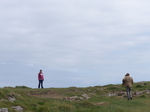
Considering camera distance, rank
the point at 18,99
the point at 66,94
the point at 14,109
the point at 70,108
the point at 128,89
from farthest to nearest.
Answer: the point at 66,94 → the point at 128,89 → the point at 18,99 → the point at 70,108 → the point at 14,109

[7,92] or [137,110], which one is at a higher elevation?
[7,92]

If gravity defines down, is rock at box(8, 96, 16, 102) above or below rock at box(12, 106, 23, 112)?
above

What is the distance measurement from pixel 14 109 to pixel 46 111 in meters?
1.60

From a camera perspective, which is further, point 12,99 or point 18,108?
point 12,99

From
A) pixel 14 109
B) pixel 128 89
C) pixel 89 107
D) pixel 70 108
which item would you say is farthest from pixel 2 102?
pixel 128 89

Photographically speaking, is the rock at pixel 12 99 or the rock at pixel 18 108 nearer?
the rock at pixel 18 108

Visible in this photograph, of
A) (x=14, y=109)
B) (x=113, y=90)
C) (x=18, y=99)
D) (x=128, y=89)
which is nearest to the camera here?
(x=14, y=109)

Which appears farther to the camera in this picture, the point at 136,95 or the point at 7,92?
the point at 136,95

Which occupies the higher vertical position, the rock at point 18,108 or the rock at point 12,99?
the rock at point 12,99

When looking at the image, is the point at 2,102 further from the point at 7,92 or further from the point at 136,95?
the point at 136,95

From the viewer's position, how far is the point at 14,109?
593 inches

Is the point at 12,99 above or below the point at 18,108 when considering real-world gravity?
above

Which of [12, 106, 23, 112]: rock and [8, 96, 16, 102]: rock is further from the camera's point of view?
[8, 96, 16, 102]: rock

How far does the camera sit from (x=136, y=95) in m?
25.2
